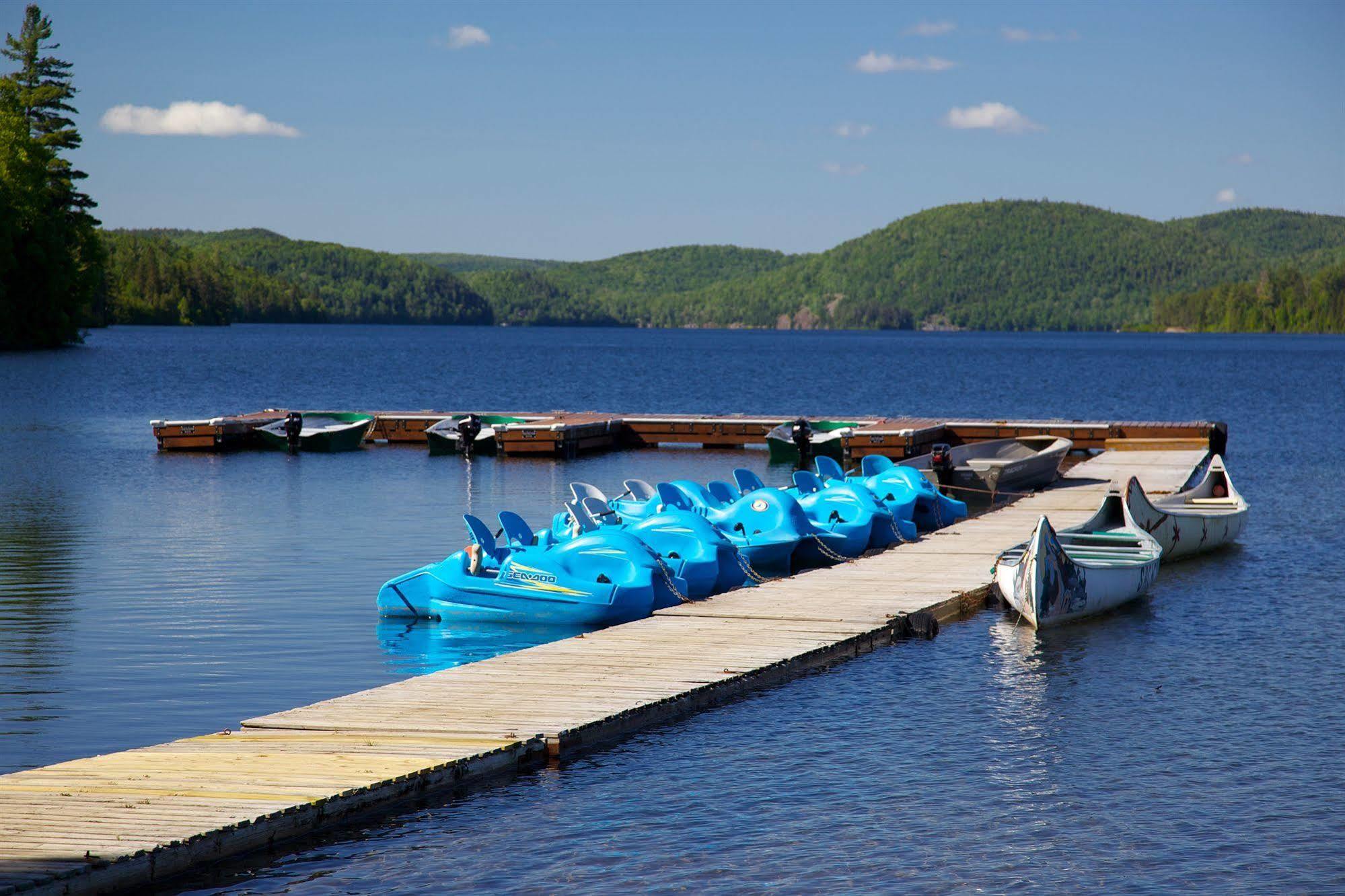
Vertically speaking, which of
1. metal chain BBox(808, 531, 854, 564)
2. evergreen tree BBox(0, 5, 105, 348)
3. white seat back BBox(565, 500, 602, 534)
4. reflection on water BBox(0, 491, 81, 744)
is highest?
evergreen tree BBox(0, 5, 105, 348)

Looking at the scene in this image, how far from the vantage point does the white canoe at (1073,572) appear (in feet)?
56.5

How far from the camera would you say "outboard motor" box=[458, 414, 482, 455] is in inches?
1602

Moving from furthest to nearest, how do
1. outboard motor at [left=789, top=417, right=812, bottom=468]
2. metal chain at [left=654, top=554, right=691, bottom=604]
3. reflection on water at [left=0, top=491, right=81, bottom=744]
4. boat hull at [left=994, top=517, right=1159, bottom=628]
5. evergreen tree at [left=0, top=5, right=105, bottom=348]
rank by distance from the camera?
1. evergreen tree at [left=0, top=5, right=105, bottom=348]
2. outboard motor at [left=789, top=417, right=812, bottom=468]
3. metal chain at [left=654, top=554, right=691, bottom=604]
4. boat hull at [left=994, top=517, right=1159, bottom=628]
5. reflection on water at [left=0, top=491, right=81, bottom=744]

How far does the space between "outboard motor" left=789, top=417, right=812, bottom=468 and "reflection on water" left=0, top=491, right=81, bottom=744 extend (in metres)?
19.2

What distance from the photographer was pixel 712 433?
44.1 m

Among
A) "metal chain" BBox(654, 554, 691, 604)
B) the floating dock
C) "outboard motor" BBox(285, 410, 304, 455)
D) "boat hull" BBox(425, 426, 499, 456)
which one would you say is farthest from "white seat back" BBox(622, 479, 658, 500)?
"outboard motor" BBox(285, 410, 304, 455)

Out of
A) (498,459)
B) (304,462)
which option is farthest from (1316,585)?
(304,462)

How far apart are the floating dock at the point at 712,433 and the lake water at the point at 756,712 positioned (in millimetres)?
5686

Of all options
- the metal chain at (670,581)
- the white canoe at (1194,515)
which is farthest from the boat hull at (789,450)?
the metal chain at (670,581)

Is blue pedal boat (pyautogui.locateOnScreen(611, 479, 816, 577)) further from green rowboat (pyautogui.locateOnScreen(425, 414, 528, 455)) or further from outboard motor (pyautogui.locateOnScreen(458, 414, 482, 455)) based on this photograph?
green rowboat (pyautogui.locateOnScreen(425, 414, 528, 455))

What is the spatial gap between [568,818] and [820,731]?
3.20 meters

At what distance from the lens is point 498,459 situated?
4066 cm

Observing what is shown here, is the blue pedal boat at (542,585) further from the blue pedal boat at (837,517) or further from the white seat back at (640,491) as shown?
the blue pedal boat at (837,517)

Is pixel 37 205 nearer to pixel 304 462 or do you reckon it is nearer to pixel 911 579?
pixel 304 462
